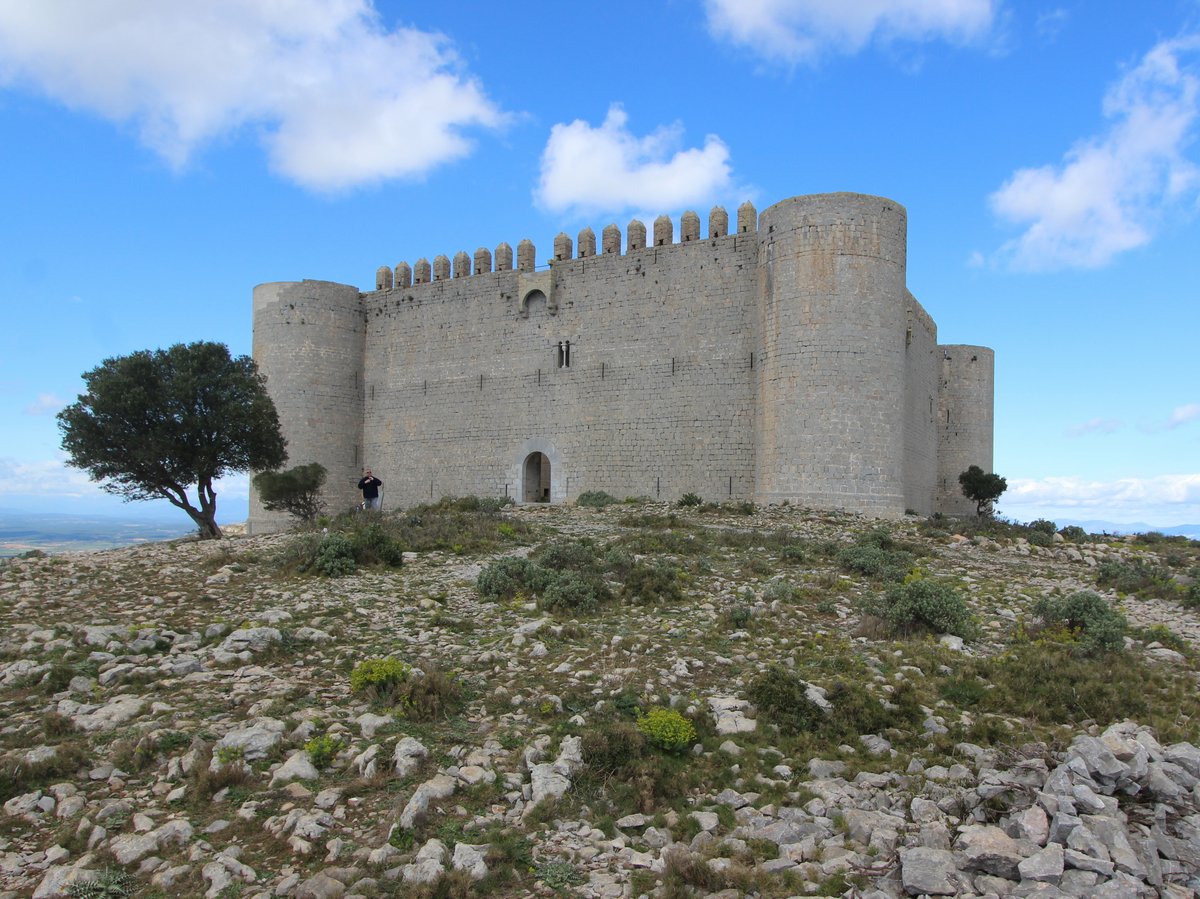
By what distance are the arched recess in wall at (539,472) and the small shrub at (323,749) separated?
20160 millimetres

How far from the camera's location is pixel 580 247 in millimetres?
25750

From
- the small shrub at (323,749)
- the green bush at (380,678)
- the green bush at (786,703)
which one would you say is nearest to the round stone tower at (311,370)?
the green bush at (380,678)

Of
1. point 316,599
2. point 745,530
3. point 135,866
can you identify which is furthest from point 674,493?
point 135,866

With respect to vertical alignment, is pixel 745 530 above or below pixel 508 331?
below

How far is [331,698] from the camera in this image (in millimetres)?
6309

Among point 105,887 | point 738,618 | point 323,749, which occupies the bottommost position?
point 105,887

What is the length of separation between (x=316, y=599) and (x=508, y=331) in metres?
18.6

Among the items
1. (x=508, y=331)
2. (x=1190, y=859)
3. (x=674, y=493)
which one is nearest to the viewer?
(x=1190, y=859)

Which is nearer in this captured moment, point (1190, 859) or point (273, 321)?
point (1190, 859)

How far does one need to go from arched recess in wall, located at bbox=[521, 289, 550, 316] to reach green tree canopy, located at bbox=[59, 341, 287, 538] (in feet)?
29.5

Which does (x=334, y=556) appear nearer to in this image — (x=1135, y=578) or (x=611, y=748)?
(x=611, y=748)

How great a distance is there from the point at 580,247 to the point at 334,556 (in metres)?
16.8

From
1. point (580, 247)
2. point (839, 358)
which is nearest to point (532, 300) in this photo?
point (580, 247)

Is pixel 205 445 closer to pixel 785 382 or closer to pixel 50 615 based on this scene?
pixel 50 615
